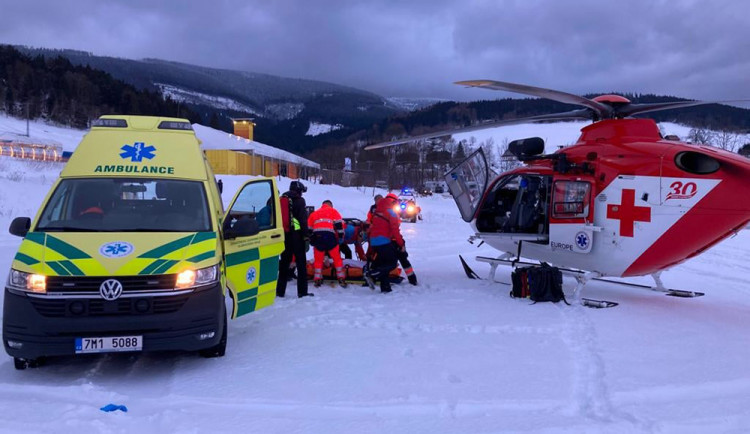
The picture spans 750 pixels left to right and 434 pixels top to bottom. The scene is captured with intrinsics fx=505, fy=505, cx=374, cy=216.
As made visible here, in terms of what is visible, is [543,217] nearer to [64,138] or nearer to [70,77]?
[64,138]

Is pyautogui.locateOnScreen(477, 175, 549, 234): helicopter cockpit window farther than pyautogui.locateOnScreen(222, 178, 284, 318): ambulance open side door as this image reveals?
Yes

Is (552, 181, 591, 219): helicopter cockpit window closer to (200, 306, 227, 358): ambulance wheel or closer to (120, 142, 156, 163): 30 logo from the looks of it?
(200, 306, 227, 358): ambulance wheel

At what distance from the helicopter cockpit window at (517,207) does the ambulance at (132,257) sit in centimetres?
497

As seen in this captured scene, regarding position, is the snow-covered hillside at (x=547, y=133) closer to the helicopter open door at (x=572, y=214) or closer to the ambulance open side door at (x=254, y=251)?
the helicopter open door at (x=572, y=214)

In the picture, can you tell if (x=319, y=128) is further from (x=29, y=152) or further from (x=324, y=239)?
(x=324, y=239)

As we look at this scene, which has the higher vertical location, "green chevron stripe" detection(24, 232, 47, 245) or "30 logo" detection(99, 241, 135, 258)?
"green chevron stripe" detection(24, 232, 47, 245)

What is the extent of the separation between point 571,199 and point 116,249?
21.8 feet

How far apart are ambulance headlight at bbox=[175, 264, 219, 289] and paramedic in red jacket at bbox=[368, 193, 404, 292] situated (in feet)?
13.9

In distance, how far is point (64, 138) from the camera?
61938 mm

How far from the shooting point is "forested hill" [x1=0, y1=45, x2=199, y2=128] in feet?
240

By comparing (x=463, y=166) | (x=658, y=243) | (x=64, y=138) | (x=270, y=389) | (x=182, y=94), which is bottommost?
(x=270, y=389)

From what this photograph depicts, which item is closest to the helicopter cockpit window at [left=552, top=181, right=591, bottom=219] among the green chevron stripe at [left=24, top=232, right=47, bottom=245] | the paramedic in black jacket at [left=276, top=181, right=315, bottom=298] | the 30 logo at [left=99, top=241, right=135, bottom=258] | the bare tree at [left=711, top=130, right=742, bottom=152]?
the paramedic in black jacket at [left=276, top=181, right=315, bottom=298]

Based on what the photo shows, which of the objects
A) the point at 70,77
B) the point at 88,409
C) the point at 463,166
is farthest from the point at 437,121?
the point at 88,409

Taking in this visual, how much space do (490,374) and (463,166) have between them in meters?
6.11
